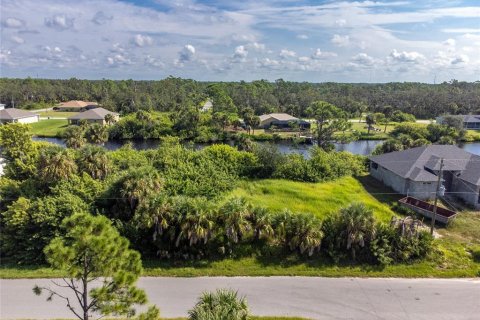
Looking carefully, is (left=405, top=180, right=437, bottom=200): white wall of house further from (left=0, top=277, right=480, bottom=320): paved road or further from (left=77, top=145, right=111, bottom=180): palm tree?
(left=77, top=145, right=111, bottom=180): palm tree

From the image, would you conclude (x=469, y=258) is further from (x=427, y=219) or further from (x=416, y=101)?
(x=416, y=101)

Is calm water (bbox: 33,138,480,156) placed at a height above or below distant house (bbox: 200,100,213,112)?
below

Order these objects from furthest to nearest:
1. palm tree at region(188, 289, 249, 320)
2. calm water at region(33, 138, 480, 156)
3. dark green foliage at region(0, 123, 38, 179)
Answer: calm water at region(33, 138, 480, 156) < dark green foliage at region(0, 123, 38, 179) < palm tree at region(188, 289, 249, 320)

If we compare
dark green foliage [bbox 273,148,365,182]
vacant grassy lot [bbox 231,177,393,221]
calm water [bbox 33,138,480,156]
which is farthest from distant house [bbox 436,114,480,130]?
vacant grassy lot [bbox 231,177,393,221]

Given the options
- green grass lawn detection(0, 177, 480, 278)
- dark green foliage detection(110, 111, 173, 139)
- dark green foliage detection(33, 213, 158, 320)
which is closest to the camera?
dark green foliage detection(33, 213, 158, 320)

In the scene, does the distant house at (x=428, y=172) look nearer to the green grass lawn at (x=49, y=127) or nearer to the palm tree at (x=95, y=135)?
the palm tree at (x=95, y=135)

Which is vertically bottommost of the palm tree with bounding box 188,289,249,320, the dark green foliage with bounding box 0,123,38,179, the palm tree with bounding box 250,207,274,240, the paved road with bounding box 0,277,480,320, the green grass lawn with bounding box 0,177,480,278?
the paved road with bounding box 0,277,480,320

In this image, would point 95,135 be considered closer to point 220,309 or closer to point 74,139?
point 74,139


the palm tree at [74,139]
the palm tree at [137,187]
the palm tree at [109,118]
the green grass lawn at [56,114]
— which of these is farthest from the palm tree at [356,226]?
the green grass lawn at [56,114]
